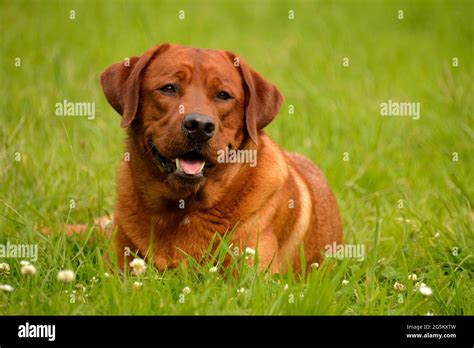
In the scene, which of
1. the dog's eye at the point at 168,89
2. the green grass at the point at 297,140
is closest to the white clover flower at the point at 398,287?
the green grass at the point at 297,140

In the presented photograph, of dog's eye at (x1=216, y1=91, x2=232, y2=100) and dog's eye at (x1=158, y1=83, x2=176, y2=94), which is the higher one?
dog's eye at (x1=158, y1=83, x2=176, y2=94)

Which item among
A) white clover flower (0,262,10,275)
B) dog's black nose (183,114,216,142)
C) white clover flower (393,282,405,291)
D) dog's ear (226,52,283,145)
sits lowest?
white clover flower (393,282,405,291)

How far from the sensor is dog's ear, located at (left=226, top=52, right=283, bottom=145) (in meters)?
5.30

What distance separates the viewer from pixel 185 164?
5035 millimetres

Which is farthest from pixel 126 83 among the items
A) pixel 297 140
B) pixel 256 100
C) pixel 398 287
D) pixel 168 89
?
pixel 297 140

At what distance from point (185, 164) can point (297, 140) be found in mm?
3652

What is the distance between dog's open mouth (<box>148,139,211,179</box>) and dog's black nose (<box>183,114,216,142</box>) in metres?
0.13

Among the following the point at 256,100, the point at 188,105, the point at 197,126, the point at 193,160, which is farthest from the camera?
the point at 256,100

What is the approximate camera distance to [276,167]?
17.9ft

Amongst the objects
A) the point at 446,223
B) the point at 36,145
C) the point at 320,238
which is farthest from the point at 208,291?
the point at 36,145

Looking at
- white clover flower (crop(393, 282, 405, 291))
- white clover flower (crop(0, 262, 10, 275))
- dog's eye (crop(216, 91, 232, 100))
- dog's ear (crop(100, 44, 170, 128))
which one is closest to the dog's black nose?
dog's eye (crop(216, 91, 232, 100))

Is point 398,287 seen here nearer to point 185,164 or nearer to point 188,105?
point 185,164

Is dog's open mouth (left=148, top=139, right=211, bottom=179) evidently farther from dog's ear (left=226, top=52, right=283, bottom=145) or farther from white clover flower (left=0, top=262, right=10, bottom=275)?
white clover flower (left=0, top=262, right=10, bottom=275)

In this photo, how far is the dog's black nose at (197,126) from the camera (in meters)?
4.83
